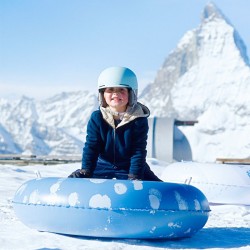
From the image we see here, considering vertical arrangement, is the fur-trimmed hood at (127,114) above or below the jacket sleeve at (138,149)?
above

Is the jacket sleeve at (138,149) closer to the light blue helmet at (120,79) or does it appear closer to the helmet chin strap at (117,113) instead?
the helmet chin strap at (117,113)

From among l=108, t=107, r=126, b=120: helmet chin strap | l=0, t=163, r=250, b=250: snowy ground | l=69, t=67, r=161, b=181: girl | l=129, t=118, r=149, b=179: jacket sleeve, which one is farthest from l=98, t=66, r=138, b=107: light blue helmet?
l=0, t=163, r=250, b=250: snowy ground

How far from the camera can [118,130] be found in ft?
18.4

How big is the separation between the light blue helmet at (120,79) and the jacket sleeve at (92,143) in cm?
32

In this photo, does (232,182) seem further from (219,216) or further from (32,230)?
(32,230)

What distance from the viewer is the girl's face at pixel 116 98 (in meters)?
5.66

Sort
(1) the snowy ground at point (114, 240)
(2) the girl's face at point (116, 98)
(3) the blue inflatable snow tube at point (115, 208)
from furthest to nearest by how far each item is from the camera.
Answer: (2) the girl's face at point (116, 98)
(3) the blue inflatable snow tube at point (115, 208)
(1) the snowy ground at point (114, 240)

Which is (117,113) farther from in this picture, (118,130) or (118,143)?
(118,143)

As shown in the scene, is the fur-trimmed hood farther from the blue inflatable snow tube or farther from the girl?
the blue inflatable snow tube

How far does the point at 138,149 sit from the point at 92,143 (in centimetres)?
45

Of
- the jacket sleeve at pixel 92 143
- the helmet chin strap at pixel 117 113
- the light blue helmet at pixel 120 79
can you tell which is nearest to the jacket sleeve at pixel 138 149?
the helmet chin strap at pixel 117 113

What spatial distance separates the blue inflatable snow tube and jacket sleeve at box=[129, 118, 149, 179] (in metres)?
0.49

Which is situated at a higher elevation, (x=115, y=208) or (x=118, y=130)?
(x=118, y=130)

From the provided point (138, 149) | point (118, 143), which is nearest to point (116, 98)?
point (118, 143)
